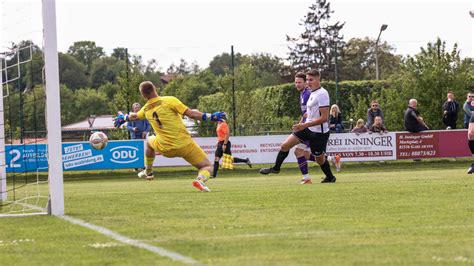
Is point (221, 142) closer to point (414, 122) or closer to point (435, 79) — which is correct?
point (414, 122)

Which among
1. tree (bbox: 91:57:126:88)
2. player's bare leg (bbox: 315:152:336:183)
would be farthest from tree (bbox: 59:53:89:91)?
player's bare leg (bbox: 315:152:336:183)

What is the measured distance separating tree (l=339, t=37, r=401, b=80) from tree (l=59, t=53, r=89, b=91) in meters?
47.4

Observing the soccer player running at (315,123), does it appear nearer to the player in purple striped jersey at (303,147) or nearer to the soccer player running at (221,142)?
the player in purple striped jersey at (303,147)

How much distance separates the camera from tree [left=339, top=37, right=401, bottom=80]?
102 metres

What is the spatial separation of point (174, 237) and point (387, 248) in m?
2.11

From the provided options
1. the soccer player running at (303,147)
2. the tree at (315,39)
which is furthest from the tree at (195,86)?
the soccer player running at (303,147)

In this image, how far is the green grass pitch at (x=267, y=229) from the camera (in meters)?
6.80

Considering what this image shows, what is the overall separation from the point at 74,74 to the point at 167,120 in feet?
410

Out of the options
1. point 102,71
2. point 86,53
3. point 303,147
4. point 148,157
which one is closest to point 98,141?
point 148,157

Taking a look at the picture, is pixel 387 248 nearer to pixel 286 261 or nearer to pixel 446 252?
pixel 446 252

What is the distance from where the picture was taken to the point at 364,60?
10638cm

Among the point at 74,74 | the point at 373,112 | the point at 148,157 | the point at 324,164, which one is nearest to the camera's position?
the point at 148,157

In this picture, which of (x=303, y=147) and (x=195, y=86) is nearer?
(x=303, y=147)

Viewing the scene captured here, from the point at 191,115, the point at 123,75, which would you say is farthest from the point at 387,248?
the point at 123,75
